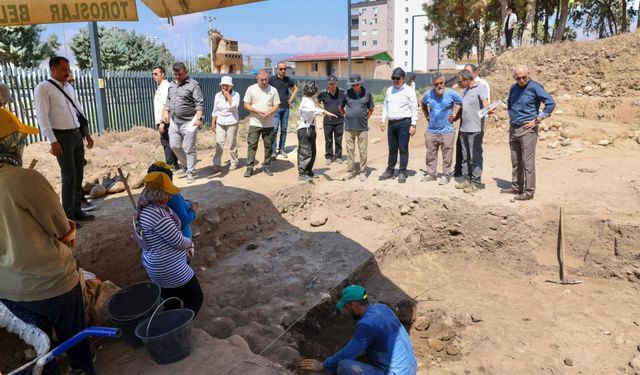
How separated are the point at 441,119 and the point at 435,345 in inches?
148

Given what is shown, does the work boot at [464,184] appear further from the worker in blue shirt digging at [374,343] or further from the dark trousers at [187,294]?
the dark trousers at [187,294]

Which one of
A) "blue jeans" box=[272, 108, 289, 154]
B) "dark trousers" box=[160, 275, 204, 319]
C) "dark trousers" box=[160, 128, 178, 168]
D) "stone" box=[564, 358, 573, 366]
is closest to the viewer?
"dark trousers" box=[160, 275, 204, 319]

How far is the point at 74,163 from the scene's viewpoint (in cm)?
503

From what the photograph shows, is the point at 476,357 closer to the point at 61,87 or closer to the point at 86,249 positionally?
the point at 86,249

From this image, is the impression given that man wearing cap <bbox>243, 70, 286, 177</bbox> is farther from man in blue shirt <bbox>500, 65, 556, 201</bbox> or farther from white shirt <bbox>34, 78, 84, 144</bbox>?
man in blue shirt <bbox>500, 65, 556, 201</bbox>

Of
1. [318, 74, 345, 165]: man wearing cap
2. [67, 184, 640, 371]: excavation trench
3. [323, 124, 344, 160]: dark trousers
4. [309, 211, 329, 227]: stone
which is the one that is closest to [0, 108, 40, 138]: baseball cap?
[67, 184, 640, 371]: excavation trench

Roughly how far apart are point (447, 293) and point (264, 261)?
2.50m

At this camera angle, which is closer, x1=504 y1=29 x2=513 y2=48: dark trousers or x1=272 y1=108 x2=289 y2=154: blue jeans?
x1=272 y1=108 x2=289 y2=154: blue jeans

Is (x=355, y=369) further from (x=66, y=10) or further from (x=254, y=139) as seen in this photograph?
(x=254, y=139)

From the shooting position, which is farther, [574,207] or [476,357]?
[574,207]

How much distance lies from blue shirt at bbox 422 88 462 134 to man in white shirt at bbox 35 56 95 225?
17.0 feet

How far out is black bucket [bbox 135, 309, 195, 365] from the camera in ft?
9.59

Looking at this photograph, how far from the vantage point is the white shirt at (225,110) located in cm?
792

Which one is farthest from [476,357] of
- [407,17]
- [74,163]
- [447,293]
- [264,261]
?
[407,17]
